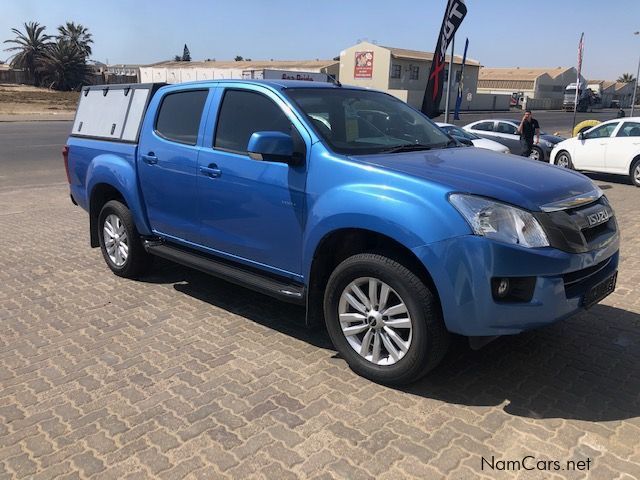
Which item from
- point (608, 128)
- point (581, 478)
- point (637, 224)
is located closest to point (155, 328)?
point (581, 478)

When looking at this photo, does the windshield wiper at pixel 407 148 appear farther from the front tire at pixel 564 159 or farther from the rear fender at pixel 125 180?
the front tire at pixel 564 159

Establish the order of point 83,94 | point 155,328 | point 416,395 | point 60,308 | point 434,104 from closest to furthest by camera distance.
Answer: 1. point 416,395
2. point 155,328
3. point 60,308
4. point 83,94
5. point 434,104

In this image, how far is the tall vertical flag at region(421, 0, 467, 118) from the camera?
41.4ft

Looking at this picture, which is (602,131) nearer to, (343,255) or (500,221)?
(343,255)

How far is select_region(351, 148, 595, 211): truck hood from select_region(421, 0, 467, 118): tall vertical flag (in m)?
8.83

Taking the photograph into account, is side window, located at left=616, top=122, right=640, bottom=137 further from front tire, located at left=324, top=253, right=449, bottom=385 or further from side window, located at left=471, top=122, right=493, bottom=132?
front tire, located at left=324, top=253, right=449, bottom=385

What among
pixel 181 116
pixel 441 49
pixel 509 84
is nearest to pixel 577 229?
pixel 181 116

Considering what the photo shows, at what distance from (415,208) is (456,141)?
1.67 m

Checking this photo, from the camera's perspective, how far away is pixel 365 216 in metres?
3.33

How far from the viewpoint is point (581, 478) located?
2.68 metres

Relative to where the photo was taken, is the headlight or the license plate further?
the license plate

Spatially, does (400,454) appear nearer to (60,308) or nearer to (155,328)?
(155,328)

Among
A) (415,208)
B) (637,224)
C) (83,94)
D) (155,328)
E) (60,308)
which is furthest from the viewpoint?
(637,224)

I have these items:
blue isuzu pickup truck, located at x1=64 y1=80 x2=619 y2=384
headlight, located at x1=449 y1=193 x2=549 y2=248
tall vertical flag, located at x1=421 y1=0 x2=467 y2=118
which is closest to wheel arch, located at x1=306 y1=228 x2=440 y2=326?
blue isuzu pickup truck, located at x1=64 y1=80 x2=619 y2=384
